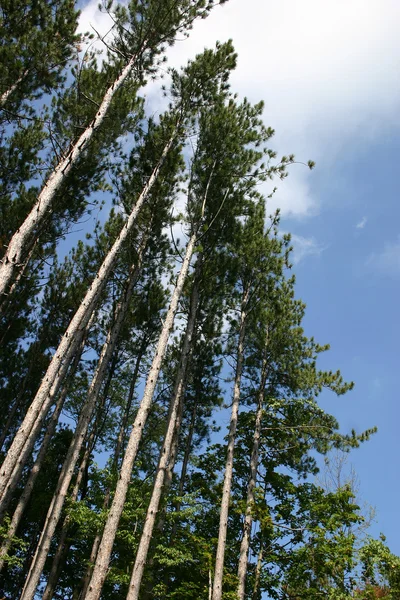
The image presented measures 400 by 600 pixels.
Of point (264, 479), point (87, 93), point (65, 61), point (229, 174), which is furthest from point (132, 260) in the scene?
point (264, 479)

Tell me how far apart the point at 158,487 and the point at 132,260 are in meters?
6.84

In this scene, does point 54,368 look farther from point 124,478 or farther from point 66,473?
point 66,473

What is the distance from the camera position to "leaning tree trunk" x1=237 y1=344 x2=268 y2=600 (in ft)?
31.1

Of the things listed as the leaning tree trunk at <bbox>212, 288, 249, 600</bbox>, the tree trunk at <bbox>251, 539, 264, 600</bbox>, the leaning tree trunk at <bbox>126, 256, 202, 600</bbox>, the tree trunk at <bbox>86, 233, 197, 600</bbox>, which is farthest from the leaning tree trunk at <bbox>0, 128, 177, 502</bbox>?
the tree trunk at <bbox>251, 539, 264, 600</bbox>

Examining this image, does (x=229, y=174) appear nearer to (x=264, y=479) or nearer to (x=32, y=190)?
(x=32, y=190)

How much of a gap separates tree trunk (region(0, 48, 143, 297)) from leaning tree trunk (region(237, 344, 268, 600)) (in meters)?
7.78

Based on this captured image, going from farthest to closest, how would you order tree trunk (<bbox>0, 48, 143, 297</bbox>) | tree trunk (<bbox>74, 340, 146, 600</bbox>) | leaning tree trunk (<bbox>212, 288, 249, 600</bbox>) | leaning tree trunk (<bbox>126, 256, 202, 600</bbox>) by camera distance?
tree trunk (<bbox>74, 340, 146, 600</bbox>)
leaning tree trunk (<bbox>212, 288, 249, 600</bbox>)
leaning tree trunk (<bbox>126, 256, 202, 600</bbox>)
tree trunk (<bbox>0, 48, 143, 297</bbox>)

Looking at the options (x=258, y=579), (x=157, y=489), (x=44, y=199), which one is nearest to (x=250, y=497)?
(x=258, y=579)

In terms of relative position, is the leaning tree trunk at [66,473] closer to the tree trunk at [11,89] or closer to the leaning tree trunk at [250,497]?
the leaning tree trunk at [250,497]

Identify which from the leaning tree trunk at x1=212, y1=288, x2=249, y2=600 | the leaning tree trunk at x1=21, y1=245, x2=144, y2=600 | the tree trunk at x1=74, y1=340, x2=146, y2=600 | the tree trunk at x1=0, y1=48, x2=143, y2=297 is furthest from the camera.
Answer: the tree trunk at x1=74, y1=340, x2=146, y2=600

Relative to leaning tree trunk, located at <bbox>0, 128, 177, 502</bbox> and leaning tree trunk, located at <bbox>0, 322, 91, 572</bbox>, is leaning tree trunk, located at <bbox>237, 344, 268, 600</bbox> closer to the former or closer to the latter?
leaning tree trunk, located at <bbox>0, 322, 91, 572</bbox>

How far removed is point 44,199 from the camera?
7230mm

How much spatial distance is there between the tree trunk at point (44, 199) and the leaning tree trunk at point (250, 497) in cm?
778

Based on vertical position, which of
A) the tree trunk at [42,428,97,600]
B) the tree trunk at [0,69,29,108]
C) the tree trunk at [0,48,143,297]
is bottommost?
the tree trunk at [42,428,97,600]
